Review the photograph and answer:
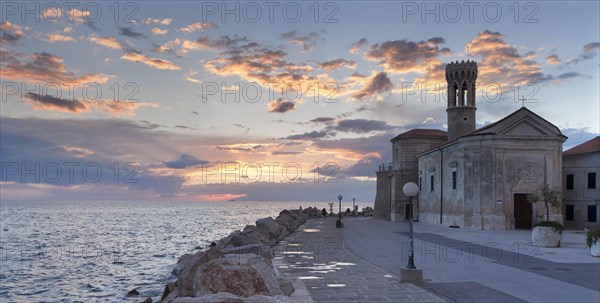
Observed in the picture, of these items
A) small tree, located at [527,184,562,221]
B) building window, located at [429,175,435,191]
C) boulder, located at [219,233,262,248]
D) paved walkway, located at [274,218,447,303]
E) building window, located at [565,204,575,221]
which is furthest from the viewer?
building window, located at [429,175,435,191]

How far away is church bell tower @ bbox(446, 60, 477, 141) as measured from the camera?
5200cm

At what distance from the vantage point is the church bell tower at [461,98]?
5200 centimetres

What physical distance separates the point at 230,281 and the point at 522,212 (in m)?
35.0

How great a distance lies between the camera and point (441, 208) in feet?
151

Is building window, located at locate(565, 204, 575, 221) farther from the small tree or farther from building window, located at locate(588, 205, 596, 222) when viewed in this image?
the small tree

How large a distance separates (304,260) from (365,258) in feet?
8.30

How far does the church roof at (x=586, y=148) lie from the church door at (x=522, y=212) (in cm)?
715

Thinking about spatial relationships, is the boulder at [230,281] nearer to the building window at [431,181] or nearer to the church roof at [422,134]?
the building window at [431,181]

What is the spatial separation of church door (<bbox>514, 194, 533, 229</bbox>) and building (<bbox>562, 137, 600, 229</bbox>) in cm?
487

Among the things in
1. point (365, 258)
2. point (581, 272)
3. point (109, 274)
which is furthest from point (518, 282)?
point (109, 274)

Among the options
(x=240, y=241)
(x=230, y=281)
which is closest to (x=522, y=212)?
(x=240, y=241)

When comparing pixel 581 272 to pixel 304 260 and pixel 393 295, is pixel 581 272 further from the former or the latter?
pixel 304 260

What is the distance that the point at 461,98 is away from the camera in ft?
173

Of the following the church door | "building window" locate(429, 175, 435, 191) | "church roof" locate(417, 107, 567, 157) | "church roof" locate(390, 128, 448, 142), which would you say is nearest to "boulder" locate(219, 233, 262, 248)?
"church roof" locate(417, 107, 567, 157)
